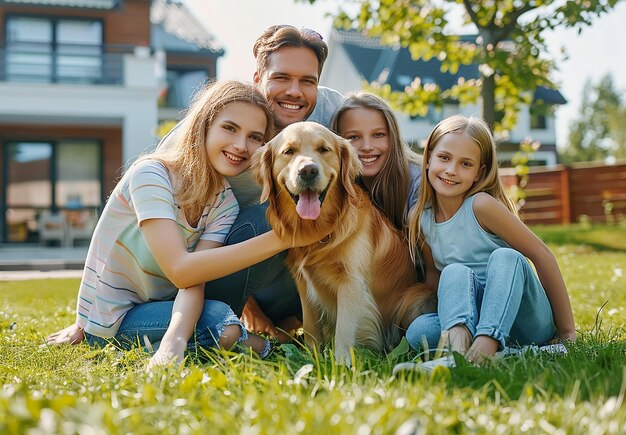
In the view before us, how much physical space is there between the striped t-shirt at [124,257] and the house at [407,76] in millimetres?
25797

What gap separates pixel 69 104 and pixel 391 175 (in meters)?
14.8

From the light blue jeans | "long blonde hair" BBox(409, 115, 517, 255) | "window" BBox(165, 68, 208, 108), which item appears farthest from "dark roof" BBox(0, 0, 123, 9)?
the light blue jeans

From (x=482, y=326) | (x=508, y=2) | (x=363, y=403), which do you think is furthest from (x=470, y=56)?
(x=363, y=403)

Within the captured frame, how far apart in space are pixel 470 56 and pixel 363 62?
2052 cm

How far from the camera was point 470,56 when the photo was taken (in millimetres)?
10938

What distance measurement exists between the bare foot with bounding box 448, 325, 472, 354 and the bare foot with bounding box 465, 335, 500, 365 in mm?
37

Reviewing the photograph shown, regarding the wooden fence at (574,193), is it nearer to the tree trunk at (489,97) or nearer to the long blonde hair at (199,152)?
the tree trunk at (489,97)

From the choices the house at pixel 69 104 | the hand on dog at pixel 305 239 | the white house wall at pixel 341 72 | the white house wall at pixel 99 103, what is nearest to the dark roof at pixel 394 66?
the white house wall at pixel 341 72

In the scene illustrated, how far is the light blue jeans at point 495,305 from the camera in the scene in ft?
9.59

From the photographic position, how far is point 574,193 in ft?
59.6

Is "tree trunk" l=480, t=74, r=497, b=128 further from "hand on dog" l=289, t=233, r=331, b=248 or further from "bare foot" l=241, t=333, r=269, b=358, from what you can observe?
"bare foot" l=241, t=333, r=269, b=358

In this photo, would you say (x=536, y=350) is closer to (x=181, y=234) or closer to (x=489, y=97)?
(x=181, y=234)

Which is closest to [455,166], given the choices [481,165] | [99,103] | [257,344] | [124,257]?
[481,165]

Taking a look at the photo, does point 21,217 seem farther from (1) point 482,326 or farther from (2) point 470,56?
(1) point 482,326
